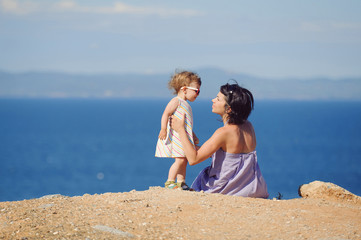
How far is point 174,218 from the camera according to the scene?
20.1ft

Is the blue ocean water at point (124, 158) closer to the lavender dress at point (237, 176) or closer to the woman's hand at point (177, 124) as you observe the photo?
the lavender dress at point (237, 176)

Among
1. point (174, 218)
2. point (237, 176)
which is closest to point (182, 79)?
point (237, 176)

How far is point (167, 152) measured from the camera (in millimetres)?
7945

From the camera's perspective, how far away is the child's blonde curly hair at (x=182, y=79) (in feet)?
26.7

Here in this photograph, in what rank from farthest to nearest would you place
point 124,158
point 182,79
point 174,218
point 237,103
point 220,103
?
1. point 124,158
2. point 182,79
3. point 220,103
4. point 237,103
5. point 174,218

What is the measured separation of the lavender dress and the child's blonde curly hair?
1.20 metres

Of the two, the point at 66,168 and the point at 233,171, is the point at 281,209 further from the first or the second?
the point at 66,168

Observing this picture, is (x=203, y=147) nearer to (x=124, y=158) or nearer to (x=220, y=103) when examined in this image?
(x=220, y=103)

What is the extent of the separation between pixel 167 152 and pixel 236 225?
87.4 inches

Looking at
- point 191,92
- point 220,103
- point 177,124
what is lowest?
point 177,124

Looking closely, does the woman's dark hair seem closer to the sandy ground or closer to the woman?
the woman

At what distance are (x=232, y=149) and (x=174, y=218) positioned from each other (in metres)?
1.90

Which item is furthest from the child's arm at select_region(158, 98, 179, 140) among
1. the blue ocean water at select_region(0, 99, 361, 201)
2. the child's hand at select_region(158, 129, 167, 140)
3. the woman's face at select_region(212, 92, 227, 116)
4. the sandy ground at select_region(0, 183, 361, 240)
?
the blue ocean water at select_region(0, 99, 361, 201)

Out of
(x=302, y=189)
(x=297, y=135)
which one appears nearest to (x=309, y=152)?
(x=297, y=135)
